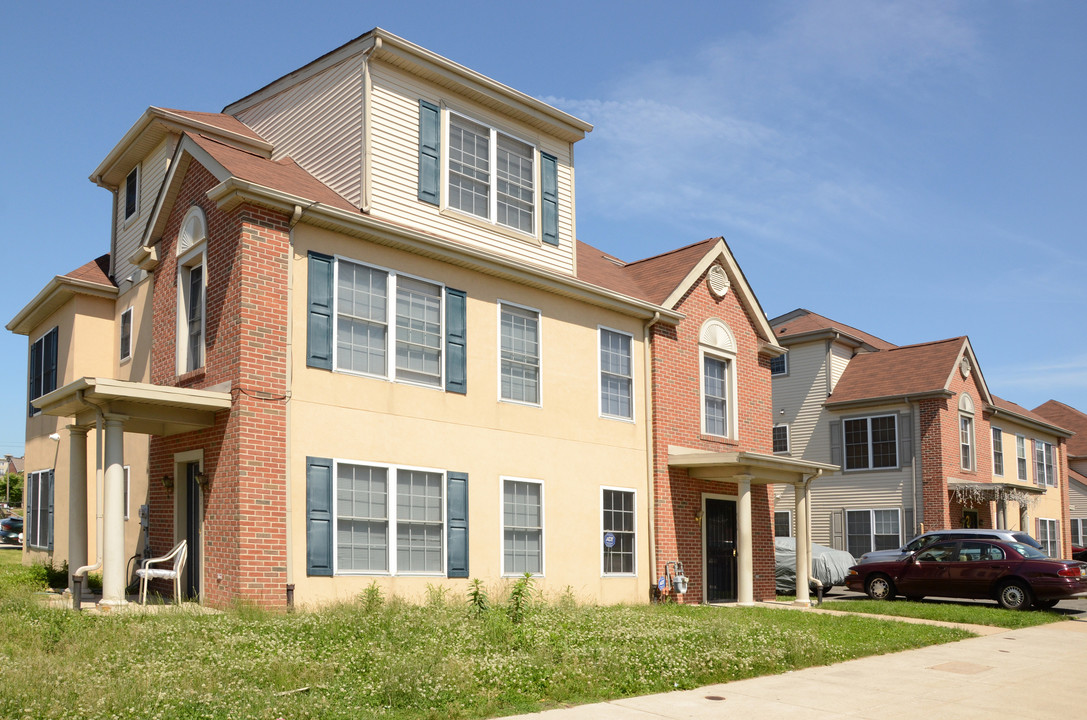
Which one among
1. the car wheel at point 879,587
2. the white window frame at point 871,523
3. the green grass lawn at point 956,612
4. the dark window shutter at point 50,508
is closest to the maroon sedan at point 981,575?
the car wheel at point 879,587

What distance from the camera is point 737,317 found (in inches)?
898

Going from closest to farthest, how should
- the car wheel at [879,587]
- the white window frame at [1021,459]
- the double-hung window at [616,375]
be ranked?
the double-hung window at [616,375]
the car wheel at [879,587]
the white window frame at [1021,459]

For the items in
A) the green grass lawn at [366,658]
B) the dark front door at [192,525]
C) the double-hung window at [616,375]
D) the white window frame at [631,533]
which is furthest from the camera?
the double-hung window at [616,375]

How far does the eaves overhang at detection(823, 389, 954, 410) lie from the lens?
32.0 metres

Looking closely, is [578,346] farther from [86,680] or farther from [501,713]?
[86,680]

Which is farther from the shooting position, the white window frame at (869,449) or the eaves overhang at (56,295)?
the white window frame at (869,449)

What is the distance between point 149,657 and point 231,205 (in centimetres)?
689

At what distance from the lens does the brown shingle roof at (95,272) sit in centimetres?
1928

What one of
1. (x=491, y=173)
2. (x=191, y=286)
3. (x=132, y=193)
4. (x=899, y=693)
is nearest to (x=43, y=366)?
(x=132, y=193)

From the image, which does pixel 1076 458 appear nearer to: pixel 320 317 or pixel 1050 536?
pixel 1050 536

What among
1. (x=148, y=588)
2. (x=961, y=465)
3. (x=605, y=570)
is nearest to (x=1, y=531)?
(x=148, y=588)

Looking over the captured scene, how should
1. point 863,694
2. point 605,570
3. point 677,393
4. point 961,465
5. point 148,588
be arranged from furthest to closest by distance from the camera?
point 961,465 < point 677,393 < point 605,570 < point 148,588 < point 863,694

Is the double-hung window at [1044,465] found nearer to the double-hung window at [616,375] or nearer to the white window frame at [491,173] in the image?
the double-hung window at [616,375]

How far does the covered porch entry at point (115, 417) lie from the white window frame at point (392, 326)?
2013 mm
